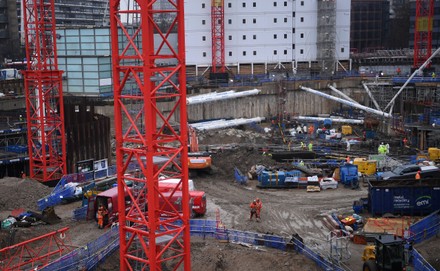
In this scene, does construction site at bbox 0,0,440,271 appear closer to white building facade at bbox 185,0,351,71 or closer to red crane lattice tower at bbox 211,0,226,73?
red crane lattice tower at bbox 211,0,226,73

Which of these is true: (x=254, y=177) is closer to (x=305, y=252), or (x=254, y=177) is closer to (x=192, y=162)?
(x=192, y=162)

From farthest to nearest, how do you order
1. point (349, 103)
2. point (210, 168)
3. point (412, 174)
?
point (349, 103) < point (210, 168) < point (412, 174)

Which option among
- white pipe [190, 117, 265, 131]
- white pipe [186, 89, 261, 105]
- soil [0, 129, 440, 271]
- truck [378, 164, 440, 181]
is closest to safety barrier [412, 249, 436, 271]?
soil [0, 129, 440, 271]

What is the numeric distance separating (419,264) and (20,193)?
19.5 m

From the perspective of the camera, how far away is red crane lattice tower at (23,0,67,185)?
98.9 ft

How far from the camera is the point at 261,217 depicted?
24453 mm

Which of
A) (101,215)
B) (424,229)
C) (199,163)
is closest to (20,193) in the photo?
(101,215)

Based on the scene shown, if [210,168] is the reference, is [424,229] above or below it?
below

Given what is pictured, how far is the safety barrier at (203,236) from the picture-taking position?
17.3m

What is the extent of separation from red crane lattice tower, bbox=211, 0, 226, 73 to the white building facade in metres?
0.99

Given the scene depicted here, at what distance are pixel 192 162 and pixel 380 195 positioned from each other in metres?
11.9

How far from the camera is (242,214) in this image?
25.0 m

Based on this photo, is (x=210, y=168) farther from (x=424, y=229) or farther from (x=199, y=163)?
(x=424, y=229)

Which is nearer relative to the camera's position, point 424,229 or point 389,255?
point 389,255
